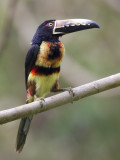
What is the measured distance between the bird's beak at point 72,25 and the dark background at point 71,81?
3.50 ft

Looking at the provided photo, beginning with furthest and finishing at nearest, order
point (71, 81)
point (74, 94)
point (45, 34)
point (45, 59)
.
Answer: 1. point (71, 81)
2. point (45, 34)
3. point (45, 59)
4. point (74, 94)

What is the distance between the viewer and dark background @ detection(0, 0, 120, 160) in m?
5.67

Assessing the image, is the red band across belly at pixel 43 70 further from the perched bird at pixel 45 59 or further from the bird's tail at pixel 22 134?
the bird's tail at pixel 22 134

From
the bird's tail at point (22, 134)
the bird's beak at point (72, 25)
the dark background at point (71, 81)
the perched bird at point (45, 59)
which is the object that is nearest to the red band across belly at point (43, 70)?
the perched bird at point (45, 59)

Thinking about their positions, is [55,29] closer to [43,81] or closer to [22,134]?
[43,81]

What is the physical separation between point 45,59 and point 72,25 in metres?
0.52

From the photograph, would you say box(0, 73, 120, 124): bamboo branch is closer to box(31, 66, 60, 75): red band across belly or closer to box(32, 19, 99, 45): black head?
box(31, 66, 60, 75): red band across belly

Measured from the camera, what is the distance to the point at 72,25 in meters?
4.09

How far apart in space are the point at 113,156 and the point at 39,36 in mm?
2786

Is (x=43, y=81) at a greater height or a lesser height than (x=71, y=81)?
lesser

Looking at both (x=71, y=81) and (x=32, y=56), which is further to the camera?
(x=71, y=81)

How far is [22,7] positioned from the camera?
23.8 ft

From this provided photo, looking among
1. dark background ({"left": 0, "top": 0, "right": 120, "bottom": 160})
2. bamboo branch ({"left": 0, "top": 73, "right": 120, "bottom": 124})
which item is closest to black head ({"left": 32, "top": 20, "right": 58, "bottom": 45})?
dark background ({"left": 0, "top": 0, "right": 120, "bottom": 160})

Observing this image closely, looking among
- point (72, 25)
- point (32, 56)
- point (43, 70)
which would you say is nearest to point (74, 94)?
point (43, 70)
